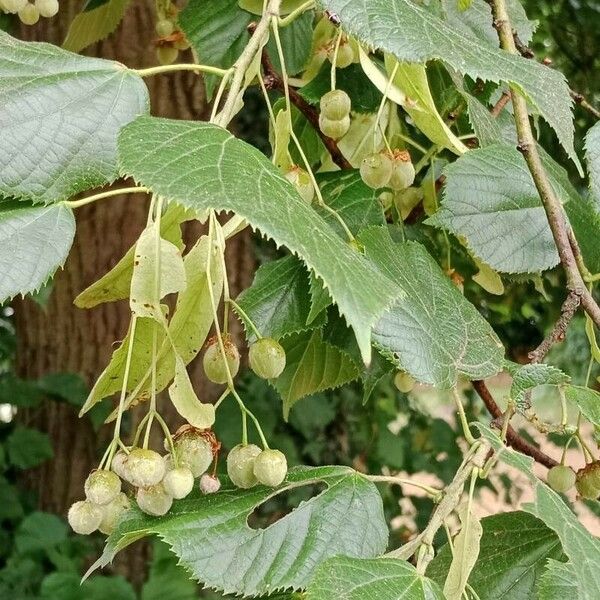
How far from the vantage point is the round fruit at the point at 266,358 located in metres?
0.64

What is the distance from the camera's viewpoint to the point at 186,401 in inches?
21.9

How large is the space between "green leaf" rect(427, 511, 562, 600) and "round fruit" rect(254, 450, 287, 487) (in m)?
0.17

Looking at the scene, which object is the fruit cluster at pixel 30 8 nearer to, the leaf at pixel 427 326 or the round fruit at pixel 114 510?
the leaf at pixel 427 326

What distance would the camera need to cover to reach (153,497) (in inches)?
22.2

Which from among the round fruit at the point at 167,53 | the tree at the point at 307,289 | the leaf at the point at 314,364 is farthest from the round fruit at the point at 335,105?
the round fruit at the point at 167,53

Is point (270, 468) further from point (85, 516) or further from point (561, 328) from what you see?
point (561, 328)

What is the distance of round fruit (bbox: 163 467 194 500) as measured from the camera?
1.79 feet

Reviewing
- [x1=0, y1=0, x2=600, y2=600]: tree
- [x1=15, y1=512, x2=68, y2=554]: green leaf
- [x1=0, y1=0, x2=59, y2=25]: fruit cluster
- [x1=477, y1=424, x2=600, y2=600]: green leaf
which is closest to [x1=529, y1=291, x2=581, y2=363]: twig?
[x1=0, y1=0, x2=600, y2=600]: tree

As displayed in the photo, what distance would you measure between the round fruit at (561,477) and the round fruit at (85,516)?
420mm

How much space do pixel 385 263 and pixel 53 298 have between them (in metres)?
1.42

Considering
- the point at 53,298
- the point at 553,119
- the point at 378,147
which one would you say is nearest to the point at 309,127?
the point at 378,147

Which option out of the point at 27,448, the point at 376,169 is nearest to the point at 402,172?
the point at 376,169

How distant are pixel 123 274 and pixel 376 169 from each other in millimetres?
264

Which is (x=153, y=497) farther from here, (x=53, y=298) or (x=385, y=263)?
(x=53, y=298)
